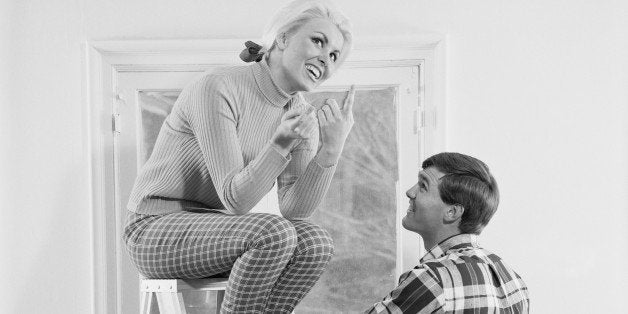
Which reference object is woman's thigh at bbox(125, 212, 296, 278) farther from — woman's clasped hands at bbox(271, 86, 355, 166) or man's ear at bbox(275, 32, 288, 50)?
man's ear at bbox(275, 32, 288, 50)

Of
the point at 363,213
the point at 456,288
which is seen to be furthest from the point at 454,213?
the point at 363,213

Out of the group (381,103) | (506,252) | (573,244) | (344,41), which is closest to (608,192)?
(573,244)

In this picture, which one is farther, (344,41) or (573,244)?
(573,244)

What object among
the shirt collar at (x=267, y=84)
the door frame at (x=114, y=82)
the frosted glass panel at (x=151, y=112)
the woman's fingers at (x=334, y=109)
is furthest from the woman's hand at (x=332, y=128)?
the frosted glass panel at (x=151, y=112)

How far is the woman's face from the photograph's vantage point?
243cm

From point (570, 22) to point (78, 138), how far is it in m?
2.13

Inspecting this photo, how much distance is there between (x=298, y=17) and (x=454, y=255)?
0.75 m

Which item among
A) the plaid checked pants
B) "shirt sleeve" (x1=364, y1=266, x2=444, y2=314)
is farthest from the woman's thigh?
"shirt sleeve" (x1=364, y1=266, x2=444, y2=314)

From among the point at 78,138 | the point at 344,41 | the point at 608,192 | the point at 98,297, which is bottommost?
the point at 98,297

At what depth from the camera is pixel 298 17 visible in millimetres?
2455

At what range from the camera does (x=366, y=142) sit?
3936 millimetres

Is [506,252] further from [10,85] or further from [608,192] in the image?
[10,85]

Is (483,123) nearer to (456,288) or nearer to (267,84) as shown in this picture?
(267,84)

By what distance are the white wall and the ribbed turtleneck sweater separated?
1401mm
